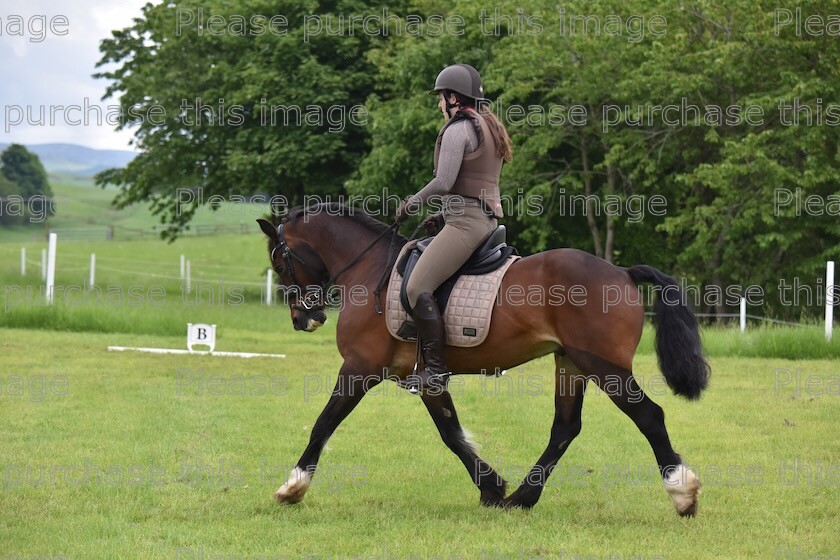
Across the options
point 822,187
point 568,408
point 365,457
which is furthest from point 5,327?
point 822,187

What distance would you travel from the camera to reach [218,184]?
36688mm

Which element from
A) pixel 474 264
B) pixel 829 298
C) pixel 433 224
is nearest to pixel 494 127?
pixel 433 224

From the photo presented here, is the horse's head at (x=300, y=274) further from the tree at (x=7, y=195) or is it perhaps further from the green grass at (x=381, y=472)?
the tree at (x=7, y=195)

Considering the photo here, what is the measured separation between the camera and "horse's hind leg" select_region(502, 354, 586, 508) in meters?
7.31

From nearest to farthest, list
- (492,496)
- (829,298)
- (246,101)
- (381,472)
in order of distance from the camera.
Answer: (492,496) < (381,472) < (829,298) < (246,101)

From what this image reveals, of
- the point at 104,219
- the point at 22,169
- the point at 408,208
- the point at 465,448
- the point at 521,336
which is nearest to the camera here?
the point at 408,208

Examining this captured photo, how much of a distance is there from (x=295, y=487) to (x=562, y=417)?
1.95 metres

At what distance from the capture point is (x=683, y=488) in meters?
6.71

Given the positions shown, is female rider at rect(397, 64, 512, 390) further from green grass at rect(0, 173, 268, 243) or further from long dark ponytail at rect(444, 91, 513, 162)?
green grass at rect(0, 173, 268, 243)

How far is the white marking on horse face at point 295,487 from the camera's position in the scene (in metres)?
7.18

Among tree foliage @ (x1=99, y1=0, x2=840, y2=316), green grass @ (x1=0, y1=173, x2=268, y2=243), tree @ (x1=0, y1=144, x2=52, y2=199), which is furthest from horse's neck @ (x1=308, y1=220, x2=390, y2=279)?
tree @ (x1=0, y1=144, x2=52, y2=199)

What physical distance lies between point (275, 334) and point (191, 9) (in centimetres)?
1689

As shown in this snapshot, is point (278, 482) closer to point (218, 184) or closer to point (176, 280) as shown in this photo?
point (218, 184)

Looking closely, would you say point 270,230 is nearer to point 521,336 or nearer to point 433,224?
point 433,224
